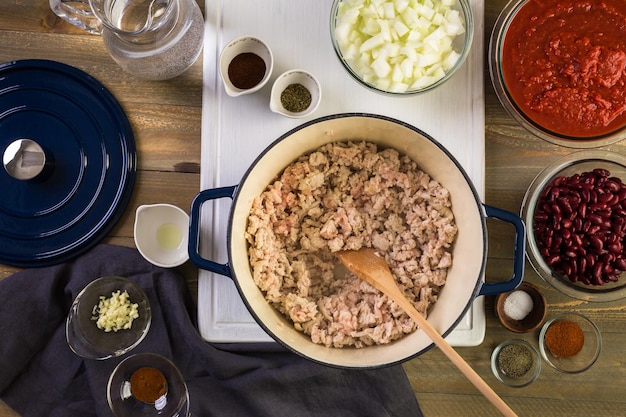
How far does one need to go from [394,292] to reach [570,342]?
0.67 meters

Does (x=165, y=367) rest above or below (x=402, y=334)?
below

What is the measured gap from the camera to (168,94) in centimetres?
189

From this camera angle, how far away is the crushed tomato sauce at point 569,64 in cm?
171

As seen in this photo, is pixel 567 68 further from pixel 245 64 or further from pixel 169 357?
pixel 169 357

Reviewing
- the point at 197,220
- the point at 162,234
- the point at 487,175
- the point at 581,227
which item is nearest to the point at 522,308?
the point at 581,227

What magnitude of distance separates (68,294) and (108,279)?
0.46ft

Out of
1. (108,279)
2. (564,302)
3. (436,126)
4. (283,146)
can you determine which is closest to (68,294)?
(108,279)

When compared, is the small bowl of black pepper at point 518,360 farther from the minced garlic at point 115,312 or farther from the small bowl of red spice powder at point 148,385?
the minced garlic at point 115,312

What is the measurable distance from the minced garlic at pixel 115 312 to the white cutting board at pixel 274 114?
0.22m

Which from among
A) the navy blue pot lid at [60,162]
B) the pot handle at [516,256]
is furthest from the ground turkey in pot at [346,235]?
the navy blue pot lid at [60,162]

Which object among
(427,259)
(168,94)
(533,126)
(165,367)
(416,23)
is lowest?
(165,367)

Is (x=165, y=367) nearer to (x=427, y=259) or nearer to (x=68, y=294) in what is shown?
(x=68, y=294)

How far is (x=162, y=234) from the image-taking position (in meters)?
1.86

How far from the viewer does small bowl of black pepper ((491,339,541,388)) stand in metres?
1.87
